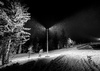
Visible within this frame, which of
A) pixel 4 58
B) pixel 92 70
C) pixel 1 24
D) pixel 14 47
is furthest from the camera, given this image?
pixel 14 47

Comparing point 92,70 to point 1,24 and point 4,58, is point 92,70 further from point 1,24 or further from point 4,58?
point 1,24

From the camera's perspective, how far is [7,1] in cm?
1188

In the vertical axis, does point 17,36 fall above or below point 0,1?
below

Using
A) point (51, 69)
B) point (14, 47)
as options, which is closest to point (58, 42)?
point (14, 47)

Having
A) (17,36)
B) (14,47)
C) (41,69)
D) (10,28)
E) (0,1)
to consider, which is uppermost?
(0,1)

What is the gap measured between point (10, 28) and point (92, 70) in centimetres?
1349

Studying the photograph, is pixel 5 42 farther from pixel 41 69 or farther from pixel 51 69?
pixel 51 69

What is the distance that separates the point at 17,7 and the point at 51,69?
11.6 m

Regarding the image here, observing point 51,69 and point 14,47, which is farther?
point 14,47

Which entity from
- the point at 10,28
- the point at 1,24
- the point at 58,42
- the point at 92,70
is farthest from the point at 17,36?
the point at 58,42

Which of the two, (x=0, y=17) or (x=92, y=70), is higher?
(x=0, y=17)

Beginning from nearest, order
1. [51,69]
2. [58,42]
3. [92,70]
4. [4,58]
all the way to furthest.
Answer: [92,70] < [51,69] < [4,58] < [58,42]


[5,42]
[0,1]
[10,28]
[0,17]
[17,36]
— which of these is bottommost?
[5,42]

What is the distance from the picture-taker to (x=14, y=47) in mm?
12961
